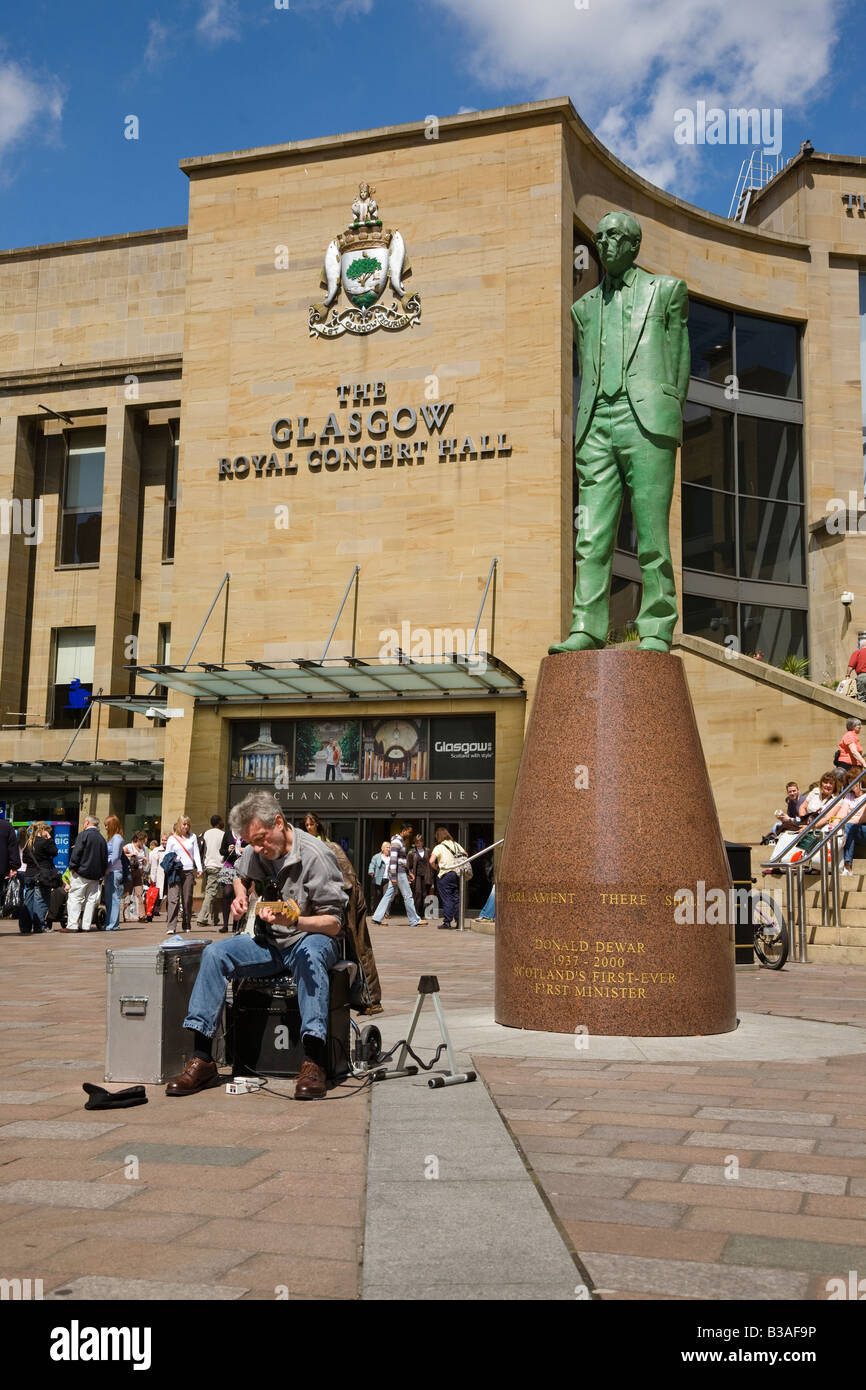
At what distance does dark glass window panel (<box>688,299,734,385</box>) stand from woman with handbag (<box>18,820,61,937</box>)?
19768 millimetres

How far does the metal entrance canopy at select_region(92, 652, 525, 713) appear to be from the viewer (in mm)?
24812

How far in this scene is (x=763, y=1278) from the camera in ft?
11.1

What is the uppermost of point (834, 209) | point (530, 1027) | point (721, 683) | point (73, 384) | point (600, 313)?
point (834, 209)

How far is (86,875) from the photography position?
1947 cm

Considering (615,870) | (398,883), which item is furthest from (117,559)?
(615,870)

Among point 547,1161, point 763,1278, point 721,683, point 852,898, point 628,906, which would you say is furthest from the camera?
point 721,683

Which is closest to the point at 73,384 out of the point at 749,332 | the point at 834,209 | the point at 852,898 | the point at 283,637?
the point at 283,637

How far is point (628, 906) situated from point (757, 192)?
112ft

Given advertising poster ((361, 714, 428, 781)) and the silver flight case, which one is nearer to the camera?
the silver flight case

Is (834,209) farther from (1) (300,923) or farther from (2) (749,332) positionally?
(1) (300,923)

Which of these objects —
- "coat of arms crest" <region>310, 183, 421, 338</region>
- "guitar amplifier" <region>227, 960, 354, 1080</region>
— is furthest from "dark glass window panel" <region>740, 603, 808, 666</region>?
"guitar amplifier" <region>227, 960, 354, 1080</region>

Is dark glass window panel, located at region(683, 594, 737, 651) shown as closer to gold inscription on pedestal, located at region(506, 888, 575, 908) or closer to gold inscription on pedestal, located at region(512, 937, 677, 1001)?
gold inscription on pedestal, located at region(506, 888, 575, 908)

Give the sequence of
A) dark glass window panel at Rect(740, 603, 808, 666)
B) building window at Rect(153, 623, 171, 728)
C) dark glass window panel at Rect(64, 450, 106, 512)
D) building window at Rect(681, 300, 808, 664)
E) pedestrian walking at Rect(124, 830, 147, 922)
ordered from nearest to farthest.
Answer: pedestrian walking at Rect(124, 830, 147, 922)
building window at Rect(681, 300, 808, 664)
dark glass window panel at Rect(740, 603, 808, 666)
building window at Rect(153, 623, 171, 728)
dark glass window panel at Rect(64, 450, 106, 512)
